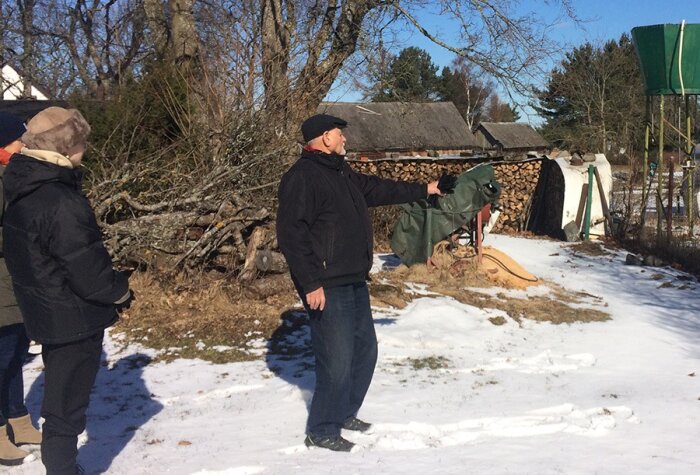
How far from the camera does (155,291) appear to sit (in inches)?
256

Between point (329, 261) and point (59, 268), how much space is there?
1.25 metres

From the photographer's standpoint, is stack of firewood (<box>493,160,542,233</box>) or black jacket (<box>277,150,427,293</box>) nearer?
black jacket (<box>277,150,427,293</box>)

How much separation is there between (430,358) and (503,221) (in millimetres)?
8505

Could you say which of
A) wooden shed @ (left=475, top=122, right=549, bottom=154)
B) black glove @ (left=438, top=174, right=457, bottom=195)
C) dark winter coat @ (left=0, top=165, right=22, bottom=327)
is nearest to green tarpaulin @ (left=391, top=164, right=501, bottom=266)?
black glove @ (left=438, top=174, right=457, bottom=195)

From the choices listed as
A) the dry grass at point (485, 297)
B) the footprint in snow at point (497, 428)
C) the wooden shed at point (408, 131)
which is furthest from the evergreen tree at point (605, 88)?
the footprint in snow at point (497, 428)

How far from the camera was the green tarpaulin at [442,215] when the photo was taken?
25.9ft

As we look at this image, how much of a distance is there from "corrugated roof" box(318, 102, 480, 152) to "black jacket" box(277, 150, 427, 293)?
22.5 meters

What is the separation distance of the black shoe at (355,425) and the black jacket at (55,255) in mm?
1528

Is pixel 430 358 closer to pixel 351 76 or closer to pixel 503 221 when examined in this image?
pixel 351 76

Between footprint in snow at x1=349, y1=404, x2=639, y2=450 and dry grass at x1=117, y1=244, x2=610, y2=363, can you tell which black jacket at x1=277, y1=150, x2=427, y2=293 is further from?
dry grass at x1=117, y1=244, x2=610, y2=363

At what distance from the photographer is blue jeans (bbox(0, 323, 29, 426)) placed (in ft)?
10.8

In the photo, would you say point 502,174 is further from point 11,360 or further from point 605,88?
point 605,88

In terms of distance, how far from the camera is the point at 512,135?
1578 inches

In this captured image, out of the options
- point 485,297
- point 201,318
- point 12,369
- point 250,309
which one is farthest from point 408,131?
point 12,369
